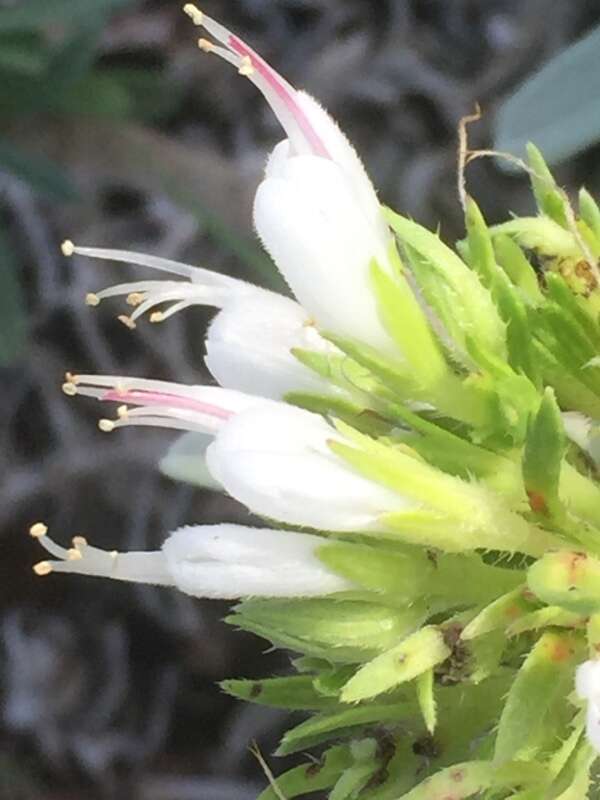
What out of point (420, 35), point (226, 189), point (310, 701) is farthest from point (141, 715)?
point (310, 701)

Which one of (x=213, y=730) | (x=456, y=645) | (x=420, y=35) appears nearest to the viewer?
(x=456, y=645)

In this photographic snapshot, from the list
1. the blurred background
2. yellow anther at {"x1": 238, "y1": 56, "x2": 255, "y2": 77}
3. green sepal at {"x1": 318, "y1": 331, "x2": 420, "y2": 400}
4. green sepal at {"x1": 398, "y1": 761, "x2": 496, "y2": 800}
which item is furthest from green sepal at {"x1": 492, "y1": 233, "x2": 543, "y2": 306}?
the blurred background

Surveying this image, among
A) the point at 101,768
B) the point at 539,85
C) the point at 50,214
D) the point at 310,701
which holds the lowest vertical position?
the point at 101,768

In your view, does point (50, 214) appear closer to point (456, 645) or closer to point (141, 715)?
point (141, 715)

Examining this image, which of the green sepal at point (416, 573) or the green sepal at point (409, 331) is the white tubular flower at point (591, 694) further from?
the green sepal at point (409, 331)

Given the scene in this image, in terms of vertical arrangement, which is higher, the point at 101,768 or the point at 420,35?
the point at 420,35

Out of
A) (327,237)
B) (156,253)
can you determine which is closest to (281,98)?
(327,237)

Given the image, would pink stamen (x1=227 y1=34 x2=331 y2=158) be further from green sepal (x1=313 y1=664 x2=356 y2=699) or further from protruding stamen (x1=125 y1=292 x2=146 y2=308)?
green sepal (x1=313 y1=664 x2=356 y2=699)
